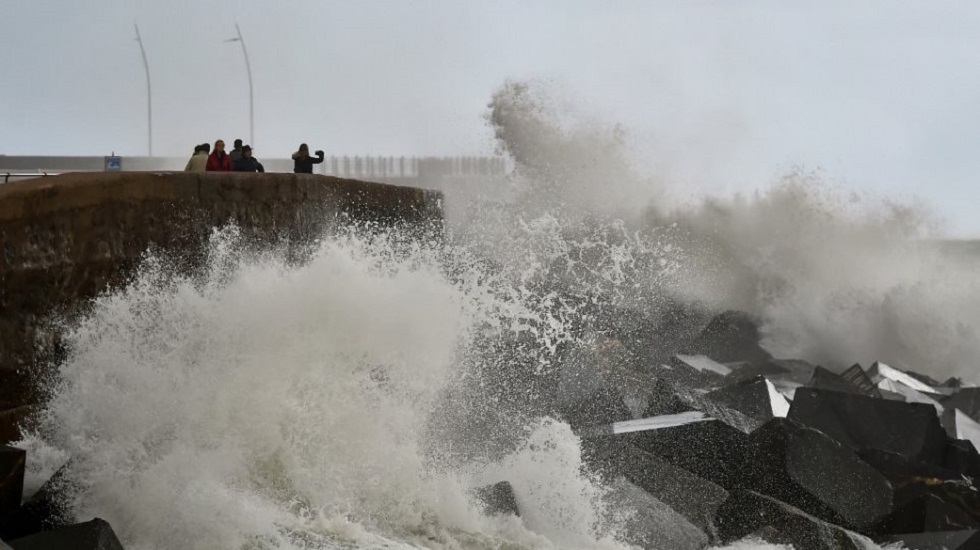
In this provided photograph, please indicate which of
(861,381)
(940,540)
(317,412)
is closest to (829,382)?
(861,381)

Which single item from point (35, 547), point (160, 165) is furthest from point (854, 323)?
point (160, 165)

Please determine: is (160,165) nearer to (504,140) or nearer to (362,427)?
(504,140)

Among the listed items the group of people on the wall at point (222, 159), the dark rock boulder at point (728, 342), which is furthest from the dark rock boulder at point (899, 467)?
the group of people on the wall at point (222, 159)

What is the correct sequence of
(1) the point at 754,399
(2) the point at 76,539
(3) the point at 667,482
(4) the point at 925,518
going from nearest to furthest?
(2) the point at 76,539, (4) the point at 925,518, (3) the point at 667,482, (1) the point at 754,399

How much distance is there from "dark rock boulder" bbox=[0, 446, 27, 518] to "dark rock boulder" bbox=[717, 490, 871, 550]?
2928 millimetres

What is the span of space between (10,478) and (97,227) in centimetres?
162

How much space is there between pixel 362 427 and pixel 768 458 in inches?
82.9

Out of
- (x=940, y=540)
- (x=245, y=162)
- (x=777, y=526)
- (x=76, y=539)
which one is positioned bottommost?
(x=940, y=540)

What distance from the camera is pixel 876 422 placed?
6629 mm

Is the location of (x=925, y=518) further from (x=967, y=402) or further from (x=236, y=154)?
(x=236, y=154)

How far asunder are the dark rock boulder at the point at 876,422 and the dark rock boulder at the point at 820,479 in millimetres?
790

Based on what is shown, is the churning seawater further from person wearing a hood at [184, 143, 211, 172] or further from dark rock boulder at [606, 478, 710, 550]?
person wearing a hood at [184, 143, 211, 172]

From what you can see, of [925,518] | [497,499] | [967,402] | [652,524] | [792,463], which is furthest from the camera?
[967,402]

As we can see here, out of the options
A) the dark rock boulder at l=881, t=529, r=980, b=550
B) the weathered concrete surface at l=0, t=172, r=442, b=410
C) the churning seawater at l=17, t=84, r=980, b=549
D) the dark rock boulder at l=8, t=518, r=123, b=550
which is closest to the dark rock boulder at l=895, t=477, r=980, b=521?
the dark rock boulder at l=881, t=529, r=980, b=550
